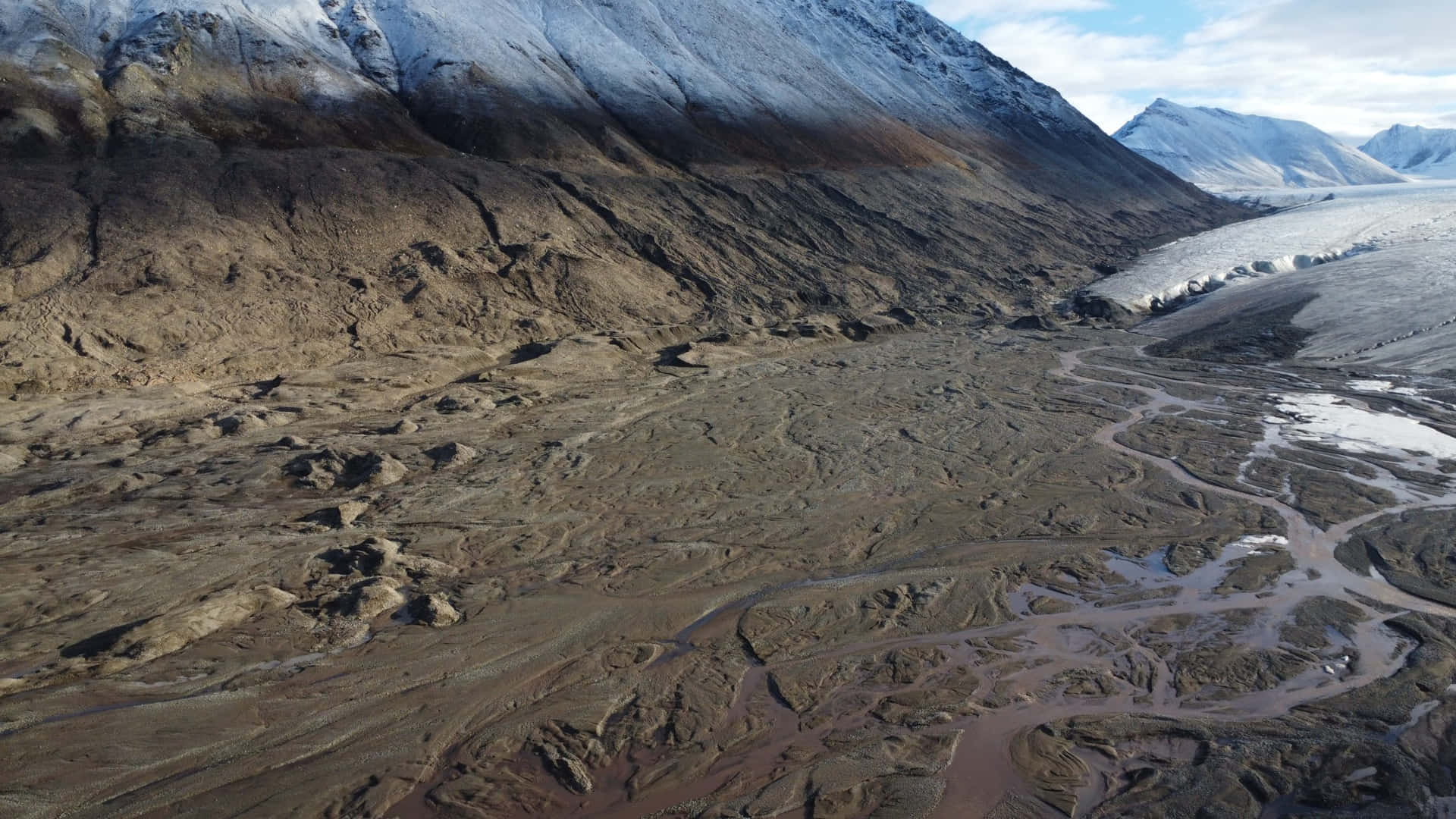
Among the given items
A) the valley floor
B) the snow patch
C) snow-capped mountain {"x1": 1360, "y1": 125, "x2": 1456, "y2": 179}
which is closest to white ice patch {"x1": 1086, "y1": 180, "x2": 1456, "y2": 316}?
the snow patch

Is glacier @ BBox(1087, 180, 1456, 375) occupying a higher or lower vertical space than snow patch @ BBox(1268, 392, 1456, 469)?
higher

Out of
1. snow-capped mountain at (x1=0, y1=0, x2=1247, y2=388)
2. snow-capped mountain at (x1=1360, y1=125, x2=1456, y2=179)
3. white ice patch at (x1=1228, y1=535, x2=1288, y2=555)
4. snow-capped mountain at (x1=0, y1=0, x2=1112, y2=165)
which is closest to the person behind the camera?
white ice patch at (x1=1228, y1=535, x2=1288, y2=555)

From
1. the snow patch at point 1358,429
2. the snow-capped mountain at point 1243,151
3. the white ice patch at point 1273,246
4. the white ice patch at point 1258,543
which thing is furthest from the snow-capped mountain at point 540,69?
the snow-capped mountain at point 1243,151

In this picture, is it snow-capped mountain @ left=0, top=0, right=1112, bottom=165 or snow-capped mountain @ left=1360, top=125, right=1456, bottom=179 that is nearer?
snow-capped mountain @ left=0, top=0, right=1112, bottom=165

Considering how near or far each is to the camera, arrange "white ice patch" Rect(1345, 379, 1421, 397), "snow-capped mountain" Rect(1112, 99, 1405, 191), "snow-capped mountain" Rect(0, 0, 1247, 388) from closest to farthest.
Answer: "white ice patch" Rect(1345, 379, 1421, 397) → "snow-capped mountain" Rect(0, 0, 1247, 388) → "snow-capped mountain" Rect(1112, 99, 1405, 191)

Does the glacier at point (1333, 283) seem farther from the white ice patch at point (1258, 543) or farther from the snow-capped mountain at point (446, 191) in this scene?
the white ice patch at point (1258, 543)

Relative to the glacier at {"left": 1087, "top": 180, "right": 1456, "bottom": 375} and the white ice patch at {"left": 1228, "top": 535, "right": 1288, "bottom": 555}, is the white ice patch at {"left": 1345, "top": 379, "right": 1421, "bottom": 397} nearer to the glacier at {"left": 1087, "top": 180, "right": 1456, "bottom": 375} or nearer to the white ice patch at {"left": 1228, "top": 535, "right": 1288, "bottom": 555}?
the glacier at {"left": 1087, "top": 180, "right": 1456, "bottom": 375}

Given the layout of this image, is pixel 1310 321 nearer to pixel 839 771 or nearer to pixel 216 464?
pixel 839 771

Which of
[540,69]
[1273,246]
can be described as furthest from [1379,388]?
[540,69]
